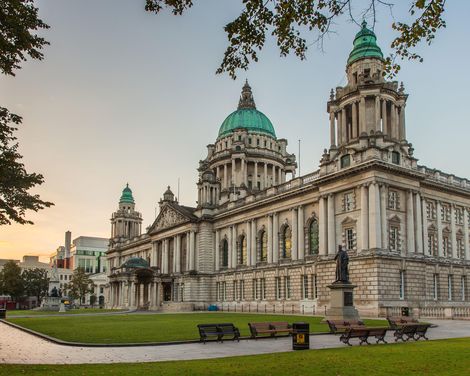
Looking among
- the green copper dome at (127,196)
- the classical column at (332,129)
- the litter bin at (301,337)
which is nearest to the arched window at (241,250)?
the classical column at (332,129)

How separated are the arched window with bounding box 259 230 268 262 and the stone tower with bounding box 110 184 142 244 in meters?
59.0

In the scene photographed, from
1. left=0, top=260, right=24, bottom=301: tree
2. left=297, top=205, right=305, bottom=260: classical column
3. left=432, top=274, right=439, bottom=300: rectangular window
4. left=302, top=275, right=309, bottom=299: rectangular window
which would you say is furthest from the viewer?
left=0, top=260, right=24, bottom=301: tree

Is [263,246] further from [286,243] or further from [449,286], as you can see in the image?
[449,286]

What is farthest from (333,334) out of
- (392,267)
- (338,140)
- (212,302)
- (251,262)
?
(212,302)

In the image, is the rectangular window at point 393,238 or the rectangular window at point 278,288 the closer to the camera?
the rectangular window at point 393,238

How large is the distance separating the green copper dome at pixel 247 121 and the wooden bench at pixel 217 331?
3050 inches

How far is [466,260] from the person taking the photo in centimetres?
5903

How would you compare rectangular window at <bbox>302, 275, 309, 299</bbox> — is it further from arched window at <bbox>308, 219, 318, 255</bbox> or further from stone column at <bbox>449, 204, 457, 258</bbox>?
stone column at <bbox>449, 204, 457, 258</bbox>

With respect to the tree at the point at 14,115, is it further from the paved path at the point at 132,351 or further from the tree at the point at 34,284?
the tree at the point at 34,284

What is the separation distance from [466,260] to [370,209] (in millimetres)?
17253

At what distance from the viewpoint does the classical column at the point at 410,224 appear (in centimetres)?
5172

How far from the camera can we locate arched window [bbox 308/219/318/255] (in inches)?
2351

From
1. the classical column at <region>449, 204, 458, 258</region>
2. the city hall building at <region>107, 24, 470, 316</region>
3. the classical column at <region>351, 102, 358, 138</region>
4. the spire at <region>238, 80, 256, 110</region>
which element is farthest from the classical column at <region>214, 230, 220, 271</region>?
the spire at <region>238, 80, 256, 110</region>

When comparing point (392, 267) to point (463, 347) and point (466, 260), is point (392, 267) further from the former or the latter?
point (463, 347)
